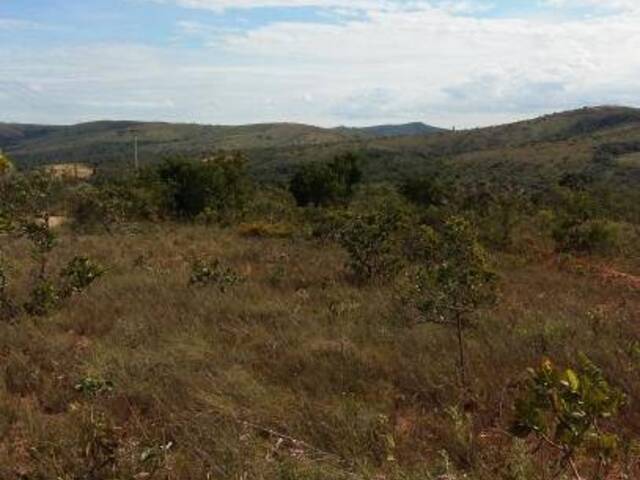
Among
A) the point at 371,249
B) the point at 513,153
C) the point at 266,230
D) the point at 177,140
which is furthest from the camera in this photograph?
the point at 177,140

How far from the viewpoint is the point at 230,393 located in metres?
5.61

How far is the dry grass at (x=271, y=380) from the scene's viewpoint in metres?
4.31

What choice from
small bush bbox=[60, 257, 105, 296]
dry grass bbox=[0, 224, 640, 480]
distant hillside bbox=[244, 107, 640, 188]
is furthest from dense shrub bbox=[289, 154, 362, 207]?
small bush bbox=[60, 257, 105, 296]

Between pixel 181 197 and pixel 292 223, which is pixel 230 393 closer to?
pixel 292 223

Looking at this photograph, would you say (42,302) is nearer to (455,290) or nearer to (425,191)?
(455,290)

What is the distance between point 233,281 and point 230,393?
5143 mm

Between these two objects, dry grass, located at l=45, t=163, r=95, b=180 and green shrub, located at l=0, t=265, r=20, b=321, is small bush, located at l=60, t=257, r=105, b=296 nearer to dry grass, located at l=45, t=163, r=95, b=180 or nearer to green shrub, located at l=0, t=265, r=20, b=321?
green shrub, located at l=0, t=265, r=20, b=321

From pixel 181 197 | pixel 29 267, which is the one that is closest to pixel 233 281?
pixel 29 267

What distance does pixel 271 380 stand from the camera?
244 inches

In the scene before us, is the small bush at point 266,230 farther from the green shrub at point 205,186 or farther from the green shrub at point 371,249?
the green shrub at point 371,249

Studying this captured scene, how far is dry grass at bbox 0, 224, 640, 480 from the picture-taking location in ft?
14.1

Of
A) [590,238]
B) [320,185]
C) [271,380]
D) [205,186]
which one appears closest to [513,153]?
[320,185]

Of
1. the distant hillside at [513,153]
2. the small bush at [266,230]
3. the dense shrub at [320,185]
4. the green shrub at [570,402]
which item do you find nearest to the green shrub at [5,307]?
the green shrub at [570,402]

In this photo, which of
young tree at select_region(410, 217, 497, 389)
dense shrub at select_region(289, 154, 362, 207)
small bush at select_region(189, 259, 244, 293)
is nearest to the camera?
young tree at select_region(410, 217, 497, 389)
